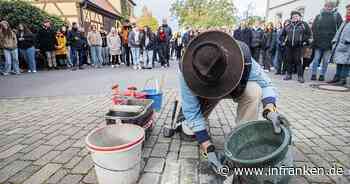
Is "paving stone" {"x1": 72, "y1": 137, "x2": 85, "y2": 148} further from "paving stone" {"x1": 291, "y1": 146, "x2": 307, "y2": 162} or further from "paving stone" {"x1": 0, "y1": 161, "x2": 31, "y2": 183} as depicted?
"paving stone" {"x1": 291, "y1": 146, "x2": 307, "y2": 162}

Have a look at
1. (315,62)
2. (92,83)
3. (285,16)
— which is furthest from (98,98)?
(285,16)

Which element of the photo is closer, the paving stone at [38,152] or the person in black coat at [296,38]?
the paving stone at [38,152]

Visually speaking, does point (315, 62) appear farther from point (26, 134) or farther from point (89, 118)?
point (26, 134)

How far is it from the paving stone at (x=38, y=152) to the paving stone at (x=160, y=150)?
4.17 ft

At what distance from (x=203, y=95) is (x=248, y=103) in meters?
0.62

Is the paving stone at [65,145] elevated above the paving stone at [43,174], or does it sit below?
above

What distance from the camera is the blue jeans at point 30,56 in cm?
992

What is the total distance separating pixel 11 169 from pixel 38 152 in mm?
368

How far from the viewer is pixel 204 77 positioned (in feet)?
6.20

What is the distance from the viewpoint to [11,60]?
9961mm

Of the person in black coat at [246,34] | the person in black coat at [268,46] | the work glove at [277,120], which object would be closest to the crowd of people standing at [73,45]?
the person in black coat at [246,34]

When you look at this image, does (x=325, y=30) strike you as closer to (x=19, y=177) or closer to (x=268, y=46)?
(x=268, y=46)

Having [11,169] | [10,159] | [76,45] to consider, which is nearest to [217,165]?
[11,169]

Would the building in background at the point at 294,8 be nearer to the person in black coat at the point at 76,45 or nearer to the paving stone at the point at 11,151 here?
the person in black coat at the point at 76,45
